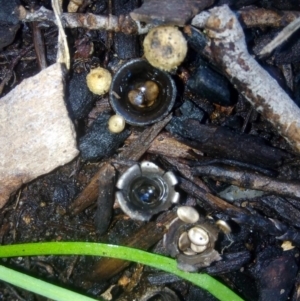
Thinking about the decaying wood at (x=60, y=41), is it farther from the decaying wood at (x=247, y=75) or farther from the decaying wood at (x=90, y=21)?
the decaying wood at (x=247, y=75)

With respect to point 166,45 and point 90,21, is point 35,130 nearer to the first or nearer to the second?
point 90,21

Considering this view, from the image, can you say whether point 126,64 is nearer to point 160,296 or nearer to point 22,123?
point 22,123

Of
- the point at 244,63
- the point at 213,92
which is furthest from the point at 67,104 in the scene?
the point at 244,63

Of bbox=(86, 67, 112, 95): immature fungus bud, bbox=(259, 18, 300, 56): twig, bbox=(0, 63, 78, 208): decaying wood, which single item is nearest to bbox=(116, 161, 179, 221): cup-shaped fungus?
bbox=(0, 63, 78, 208): decaying wood

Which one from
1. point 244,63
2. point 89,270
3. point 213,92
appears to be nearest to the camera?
point 244,63

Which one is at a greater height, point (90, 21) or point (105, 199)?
point (90, 21)

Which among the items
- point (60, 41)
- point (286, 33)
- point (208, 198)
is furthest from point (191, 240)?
point (60, 41)
